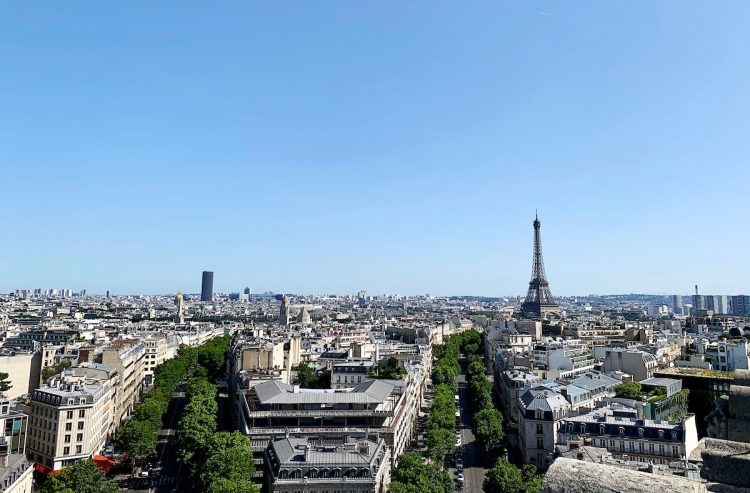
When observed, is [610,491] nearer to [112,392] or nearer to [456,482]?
[456,482]

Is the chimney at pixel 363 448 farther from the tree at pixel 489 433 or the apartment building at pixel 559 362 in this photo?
the apartment building at pixel 559 362

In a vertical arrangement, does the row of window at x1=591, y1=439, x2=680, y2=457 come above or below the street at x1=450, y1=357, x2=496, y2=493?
above

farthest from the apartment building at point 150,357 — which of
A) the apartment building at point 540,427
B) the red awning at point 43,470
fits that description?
the apartment building at point 540,427

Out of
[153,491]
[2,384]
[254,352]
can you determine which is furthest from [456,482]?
[2,384]

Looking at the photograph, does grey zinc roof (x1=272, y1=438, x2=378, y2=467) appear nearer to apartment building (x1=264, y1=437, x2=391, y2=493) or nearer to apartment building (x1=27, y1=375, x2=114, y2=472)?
apartment building (x1=264, y1=437, x2=391, y2=493)

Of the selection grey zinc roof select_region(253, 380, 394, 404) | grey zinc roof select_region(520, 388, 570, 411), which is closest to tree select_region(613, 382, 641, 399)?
grey zinc roof select_region(520, 388, 570, 411)
